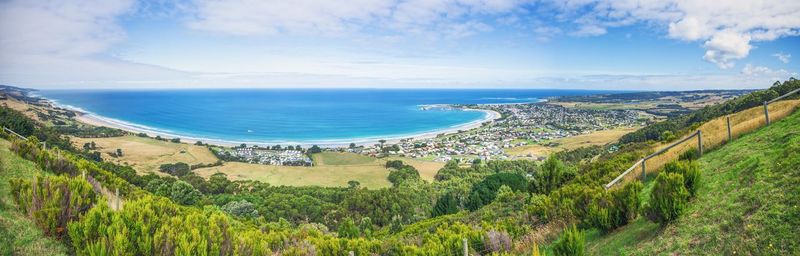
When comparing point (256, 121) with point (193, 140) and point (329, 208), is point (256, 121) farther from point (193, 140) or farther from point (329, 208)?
point (329, 208)

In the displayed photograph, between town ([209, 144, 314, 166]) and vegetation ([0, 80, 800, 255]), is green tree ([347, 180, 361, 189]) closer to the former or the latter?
town ([209, 144, 314, 166])

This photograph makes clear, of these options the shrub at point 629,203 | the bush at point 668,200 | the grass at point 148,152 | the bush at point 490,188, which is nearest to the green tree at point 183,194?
the grass at point 148,152

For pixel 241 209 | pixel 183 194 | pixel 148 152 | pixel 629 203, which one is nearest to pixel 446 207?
pixel 241 209

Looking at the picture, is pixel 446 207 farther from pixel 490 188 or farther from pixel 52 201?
A: pixel 52 201

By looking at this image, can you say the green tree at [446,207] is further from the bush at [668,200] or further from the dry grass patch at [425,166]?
the bush at [668,200]

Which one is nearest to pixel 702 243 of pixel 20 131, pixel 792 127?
pixel 792 127

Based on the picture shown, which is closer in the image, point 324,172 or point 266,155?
point 324,172
